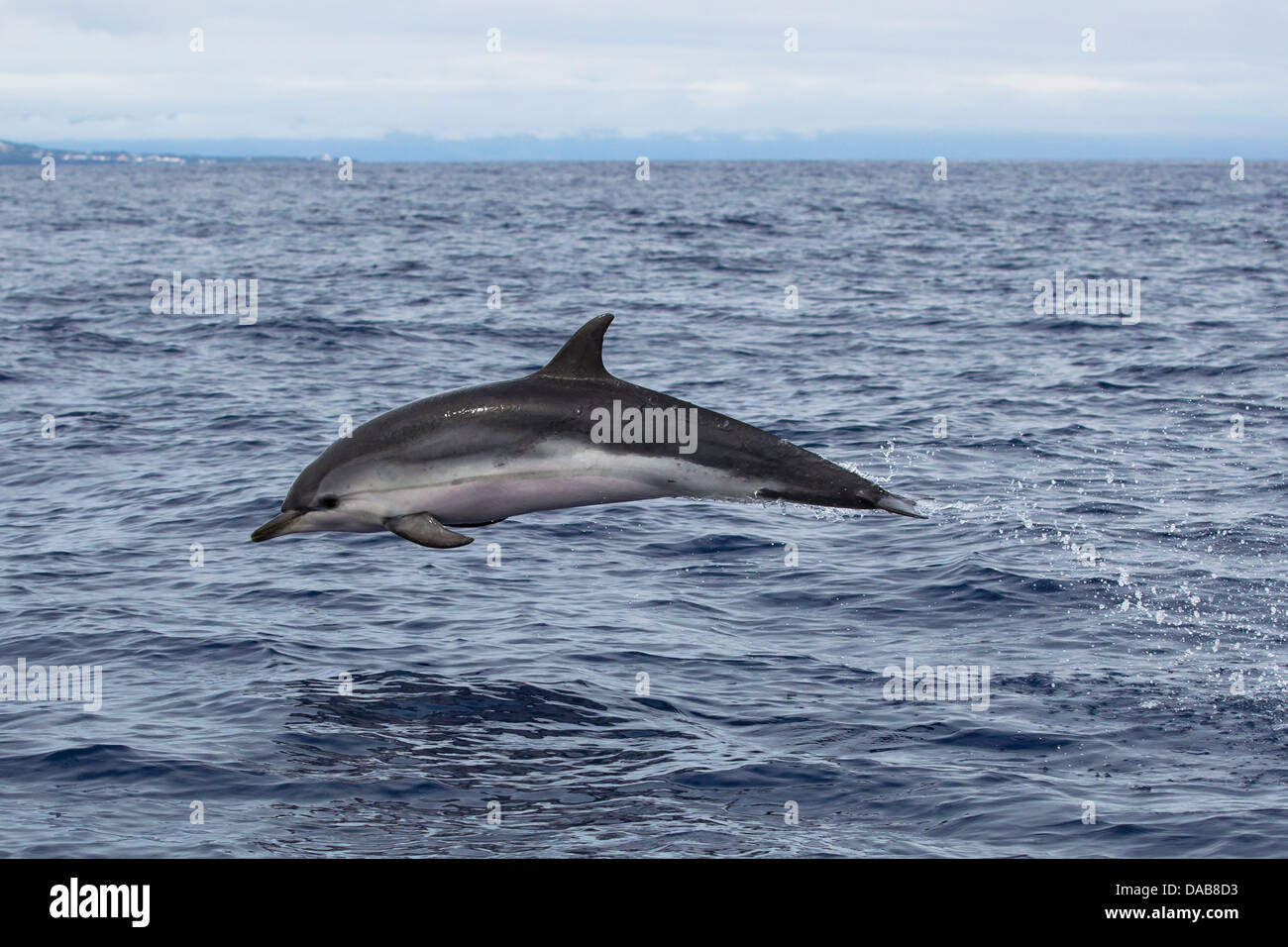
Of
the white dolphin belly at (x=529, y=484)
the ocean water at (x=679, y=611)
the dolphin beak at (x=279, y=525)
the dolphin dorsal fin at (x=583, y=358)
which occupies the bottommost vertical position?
the ocean water at (x=679, y=611)

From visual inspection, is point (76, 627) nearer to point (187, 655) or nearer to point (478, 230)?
point (187, 655)

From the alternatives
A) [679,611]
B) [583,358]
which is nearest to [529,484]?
[583,358]

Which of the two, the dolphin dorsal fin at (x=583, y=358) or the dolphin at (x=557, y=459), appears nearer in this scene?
the dolphin at (x=557, y=459)

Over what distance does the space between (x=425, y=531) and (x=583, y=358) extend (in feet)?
4.64

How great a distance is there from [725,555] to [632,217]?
5677 centimetres

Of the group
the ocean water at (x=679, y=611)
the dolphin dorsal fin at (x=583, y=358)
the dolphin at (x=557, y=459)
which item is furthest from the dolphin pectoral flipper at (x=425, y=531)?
the ocean water at (x=679, y=611)

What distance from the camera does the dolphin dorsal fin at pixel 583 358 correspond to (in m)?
8.72

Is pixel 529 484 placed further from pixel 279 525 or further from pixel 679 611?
pixel 679 611

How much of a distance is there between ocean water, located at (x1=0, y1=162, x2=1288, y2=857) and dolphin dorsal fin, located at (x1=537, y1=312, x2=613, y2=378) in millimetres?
2509

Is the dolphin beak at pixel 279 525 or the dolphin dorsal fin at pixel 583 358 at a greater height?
the dolphin dorsal fin at pixel 583 358

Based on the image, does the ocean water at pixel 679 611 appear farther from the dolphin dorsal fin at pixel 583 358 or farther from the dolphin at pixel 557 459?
the dolphin dorsal fin at pixel 583 358

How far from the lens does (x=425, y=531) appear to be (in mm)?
8742

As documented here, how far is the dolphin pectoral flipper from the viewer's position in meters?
8.56

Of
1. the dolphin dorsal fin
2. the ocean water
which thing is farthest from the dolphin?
the ocean water
